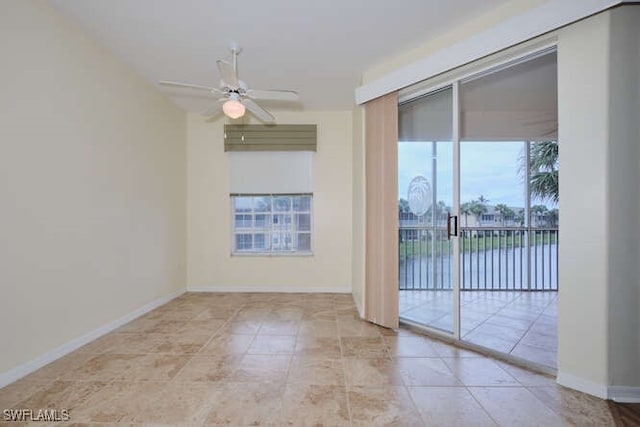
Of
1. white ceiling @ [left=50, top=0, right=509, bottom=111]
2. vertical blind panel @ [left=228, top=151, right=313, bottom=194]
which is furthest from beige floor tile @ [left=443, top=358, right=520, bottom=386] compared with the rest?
vertical blind panel @ [left=228, top=151, right=313, bottom=194]

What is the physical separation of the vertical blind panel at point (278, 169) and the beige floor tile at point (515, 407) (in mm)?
3117

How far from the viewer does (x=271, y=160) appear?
4.28m

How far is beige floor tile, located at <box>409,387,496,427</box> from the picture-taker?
5.15 ft

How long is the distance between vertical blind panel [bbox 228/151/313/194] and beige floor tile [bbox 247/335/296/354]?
7.21 ft

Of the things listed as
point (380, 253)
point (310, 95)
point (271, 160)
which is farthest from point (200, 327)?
point (310, 95)

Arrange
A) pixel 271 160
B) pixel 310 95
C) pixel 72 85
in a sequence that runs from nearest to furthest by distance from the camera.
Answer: pixel 72 85 → pixel 310 95 → pixel 271 160

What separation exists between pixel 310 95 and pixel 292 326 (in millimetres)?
2794

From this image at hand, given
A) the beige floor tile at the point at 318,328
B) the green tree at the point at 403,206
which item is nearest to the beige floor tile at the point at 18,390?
the beige floor tile at the point at 318,328

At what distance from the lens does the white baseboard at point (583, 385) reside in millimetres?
1760

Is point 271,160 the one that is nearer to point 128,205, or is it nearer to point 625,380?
point 128,205

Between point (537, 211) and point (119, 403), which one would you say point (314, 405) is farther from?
point (537, 211)

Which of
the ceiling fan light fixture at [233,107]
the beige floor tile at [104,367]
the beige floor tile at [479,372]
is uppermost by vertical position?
the ceiling fan light fixture at [233,107]

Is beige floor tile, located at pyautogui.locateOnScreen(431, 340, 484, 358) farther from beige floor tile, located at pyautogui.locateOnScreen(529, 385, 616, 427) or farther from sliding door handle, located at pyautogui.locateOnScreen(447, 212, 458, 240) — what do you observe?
sliding door handle, located at pyautogui.locateOnScreen(447, 212, 458, 240)

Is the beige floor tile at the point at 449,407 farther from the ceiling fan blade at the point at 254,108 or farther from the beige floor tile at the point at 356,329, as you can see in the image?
the ceiling fan blade at the point at 254,108
